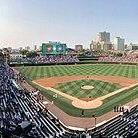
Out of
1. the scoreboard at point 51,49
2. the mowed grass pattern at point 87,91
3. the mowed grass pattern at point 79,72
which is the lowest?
A: the mowed grass pattern at point 87,91

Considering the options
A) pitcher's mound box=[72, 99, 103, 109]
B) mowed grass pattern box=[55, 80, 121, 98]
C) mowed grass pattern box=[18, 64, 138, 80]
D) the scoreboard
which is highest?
the scoreboard

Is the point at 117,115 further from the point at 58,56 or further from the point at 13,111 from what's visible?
the point at 58,56

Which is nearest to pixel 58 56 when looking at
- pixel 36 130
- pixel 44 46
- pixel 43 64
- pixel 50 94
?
pixel 44 46

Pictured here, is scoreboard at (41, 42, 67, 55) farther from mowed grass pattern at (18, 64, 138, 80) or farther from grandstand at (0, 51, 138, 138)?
grandstand at (0, 51, 138, 138)

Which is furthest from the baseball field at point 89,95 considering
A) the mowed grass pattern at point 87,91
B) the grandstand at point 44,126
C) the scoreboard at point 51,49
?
the scoreboard at point 51,49

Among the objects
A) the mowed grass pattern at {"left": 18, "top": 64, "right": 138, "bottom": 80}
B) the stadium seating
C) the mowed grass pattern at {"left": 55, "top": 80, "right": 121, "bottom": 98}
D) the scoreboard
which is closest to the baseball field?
the mowed grass pattern at {"left": 55, "top": 80, "right": 121, "bottom": 98}

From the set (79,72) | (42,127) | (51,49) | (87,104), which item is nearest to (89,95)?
(87,104)

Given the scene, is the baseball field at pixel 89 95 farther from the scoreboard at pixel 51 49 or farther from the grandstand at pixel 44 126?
the scoreboard at pixel 51 49

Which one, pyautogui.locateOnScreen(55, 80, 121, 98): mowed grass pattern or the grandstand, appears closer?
the grandstand

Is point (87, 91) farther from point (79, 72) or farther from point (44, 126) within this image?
point (79, 72)
